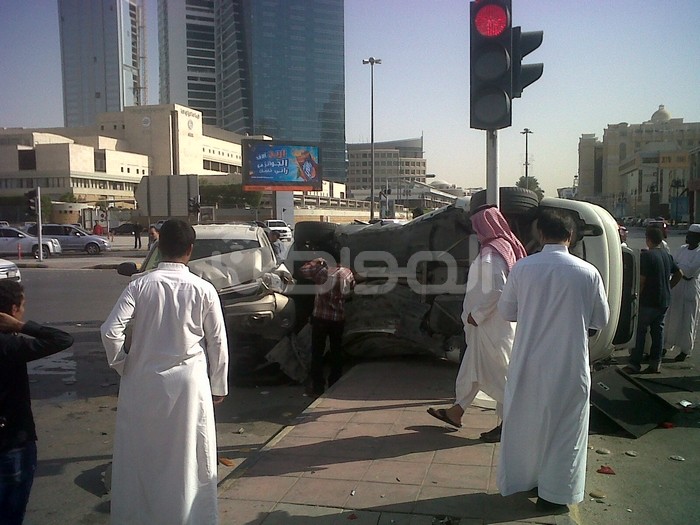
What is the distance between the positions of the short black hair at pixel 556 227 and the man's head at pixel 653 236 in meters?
4.33

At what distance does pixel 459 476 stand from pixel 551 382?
3.61 feet

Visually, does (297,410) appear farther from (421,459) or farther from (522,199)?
(522,199)

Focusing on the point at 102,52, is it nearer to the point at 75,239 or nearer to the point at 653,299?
the point at 75,239

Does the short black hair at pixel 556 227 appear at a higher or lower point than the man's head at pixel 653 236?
higher

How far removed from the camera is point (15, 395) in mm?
3113

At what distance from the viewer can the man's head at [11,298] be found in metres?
3.13

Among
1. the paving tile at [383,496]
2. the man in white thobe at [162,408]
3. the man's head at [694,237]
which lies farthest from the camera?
the man's head at [694,237]

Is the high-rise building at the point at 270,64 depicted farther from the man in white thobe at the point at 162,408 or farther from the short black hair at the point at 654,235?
the man in white thobe at the point at 162,408

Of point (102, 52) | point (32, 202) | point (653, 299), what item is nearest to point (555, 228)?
point (653, 299)

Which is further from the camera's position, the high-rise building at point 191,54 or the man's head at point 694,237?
the high-rise building at point 191,54

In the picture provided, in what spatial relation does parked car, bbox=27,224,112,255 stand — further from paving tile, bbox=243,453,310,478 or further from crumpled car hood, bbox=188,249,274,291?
paving tile, bbox=243,453,310,478

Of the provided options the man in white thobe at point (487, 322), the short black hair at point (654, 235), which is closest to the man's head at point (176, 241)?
the man in white thobe at point (487, 322)

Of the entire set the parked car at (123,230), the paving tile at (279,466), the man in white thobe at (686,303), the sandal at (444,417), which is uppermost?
the man in white thobe at (686,303)

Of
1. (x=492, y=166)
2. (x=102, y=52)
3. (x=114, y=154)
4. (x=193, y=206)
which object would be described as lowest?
(x=193, y=206)
